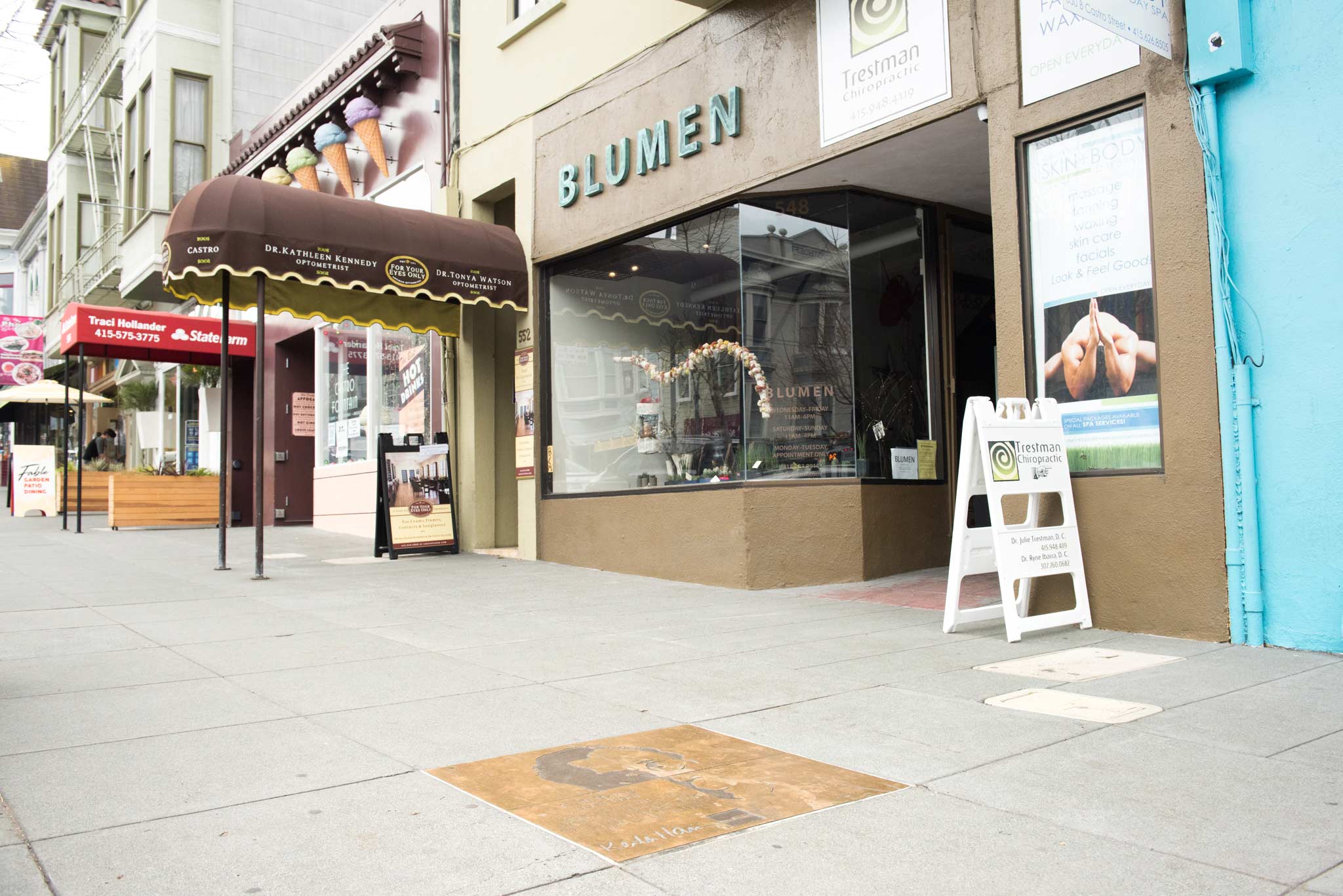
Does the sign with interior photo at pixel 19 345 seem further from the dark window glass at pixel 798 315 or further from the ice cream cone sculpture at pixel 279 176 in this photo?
the dark window glass at pixel 798 315

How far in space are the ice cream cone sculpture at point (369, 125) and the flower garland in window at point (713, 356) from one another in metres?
5.42

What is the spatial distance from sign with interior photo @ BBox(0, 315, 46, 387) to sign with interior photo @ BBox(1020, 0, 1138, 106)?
113 feet

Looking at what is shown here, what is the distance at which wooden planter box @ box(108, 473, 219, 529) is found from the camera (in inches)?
645

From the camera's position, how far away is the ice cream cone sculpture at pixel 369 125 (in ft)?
46.1

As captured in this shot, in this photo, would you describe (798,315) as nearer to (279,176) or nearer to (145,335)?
(279,176)

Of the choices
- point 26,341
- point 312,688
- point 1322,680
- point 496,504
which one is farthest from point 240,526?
point 26,341

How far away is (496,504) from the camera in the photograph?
42.1 feet

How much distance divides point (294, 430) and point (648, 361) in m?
9.06

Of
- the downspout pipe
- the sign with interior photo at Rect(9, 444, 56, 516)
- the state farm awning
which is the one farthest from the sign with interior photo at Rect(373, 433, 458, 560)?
the sign with interior photo at Rect(9, 444, 56, 516)

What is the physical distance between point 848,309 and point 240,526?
12.7m

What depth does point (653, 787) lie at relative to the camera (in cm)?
361

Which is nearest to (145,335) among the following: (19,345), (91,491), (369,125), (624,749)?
(369,125)

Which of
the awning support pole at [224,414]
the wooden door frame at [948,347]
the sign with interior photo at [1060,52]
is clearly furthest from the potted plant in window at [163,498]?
the sign with interior photo at [1060,52]

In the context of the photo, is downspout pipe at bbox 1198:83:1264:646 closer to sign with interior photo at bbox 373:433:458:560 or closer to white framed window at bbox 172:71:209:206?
sign with interior photo at bbox 373:433:458:560
